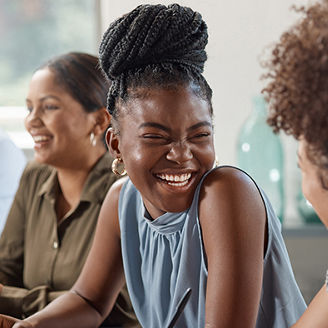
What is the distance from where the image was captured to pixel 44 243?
157cm

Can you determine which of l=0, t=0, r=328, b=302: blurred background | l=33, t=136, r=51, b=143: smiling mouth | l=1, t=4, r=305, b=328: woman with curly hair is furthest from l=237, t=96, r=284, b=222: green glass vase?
l=1, t=4, r=305, b=328: woman with curly hair

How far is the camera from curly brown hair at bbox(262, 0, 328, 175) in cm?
61

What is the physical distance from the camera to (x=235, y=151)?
212 centimetres

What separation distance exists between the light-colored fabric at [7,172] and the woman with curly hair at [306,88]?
131 centimetres

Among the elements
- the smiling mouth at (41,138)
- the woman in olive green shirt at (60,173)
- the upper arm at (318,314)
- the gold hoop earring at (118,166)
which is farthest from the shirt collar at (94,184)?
the upper arm at (318,314)

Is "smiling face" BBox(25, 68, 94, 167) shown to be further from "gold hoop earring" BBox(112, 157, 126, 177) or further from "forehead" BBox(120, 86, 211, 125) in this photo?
"forehead" BBox(120, 86, 211, 125)

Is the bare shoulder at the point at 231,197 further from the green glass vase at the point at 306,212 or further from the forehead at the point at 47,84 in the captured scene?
the green glass vase at the point at 306,212

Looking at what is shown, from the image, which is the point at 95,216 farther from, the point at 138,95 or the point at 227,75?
the point at 227,75

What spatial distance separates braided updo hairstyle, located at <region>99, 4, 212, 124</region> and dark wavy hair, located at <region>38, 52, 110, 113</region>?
0.57m

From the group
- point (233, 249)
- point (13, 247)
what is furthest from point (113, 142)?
point (13, 247)

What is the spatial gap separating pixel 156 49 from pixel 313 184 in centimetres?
35

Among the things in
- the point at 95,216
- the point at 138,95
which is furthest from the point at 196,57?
the point at 95,216

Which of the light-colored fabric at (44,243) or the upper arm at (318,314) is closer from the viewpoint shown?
the upper arm at (318,314)

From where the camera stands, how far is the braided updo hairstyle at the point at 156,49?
95 centimetres
